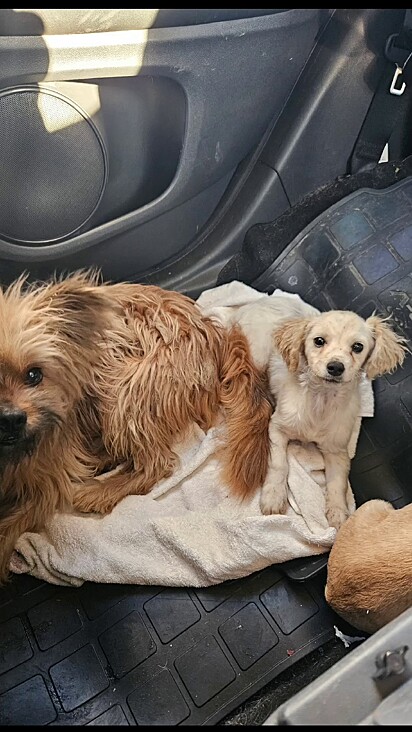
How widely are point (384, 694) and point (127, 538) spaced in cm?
97

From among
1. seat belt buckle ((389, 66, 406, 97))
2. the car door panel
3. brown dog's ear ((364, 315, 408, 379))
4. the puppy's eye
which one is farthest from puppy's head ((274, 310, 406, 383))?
seat belt buckle ((389, 66, 406, 97))

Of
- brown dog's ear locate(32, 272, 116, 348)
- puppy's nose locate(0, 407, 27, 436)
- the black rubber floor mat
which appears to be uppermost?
brown dog's ear locate(32, 272, 116, 348)

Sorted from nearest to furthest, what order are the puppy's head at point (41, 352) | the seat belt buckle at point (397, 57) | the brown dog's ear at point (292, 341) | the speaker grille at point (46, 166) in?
the puppy's head at point (41, 352)
the brown dog's ear at point (292, 341)
the speaker grille at point (46, 166)
the seat belt buckle at point (397, 57)

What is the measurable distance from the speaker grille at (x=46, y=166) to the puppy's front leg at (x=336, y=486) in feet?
3.72

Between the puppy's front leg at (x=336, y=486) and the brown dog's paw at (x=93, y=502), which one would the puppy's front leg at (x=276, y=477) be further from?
the brown dog's paw at (x=93, y=502)

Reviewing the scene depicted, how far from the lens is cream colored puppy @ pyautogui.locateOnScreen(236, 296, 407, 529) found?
6.06 feet

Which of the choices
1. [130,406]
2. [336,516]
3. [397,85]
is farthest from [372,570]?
[397,85]

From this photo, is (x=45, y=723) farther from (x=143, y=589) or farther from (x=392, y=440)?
(x=392, y=440)

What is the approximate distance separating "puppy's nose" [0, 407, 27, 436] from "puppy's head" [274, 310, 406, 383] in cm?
73

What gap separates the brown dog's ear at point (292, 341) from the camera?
1895 mm

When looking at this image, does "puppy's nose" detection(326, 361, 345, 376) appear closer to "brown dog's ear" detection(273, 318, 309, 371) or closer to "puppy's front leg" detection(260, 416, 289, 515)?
"brown dog's ear" detection(273, 318, 309, 371)

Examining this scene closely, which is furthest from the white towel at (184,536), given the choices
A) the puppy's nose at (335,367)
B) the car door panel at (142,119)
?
the car door panel at (142,119)

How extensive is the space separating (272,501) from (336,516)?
190 mm

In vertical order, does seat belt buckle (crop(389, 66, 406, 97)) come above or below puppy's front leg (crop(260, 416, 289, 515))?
above
